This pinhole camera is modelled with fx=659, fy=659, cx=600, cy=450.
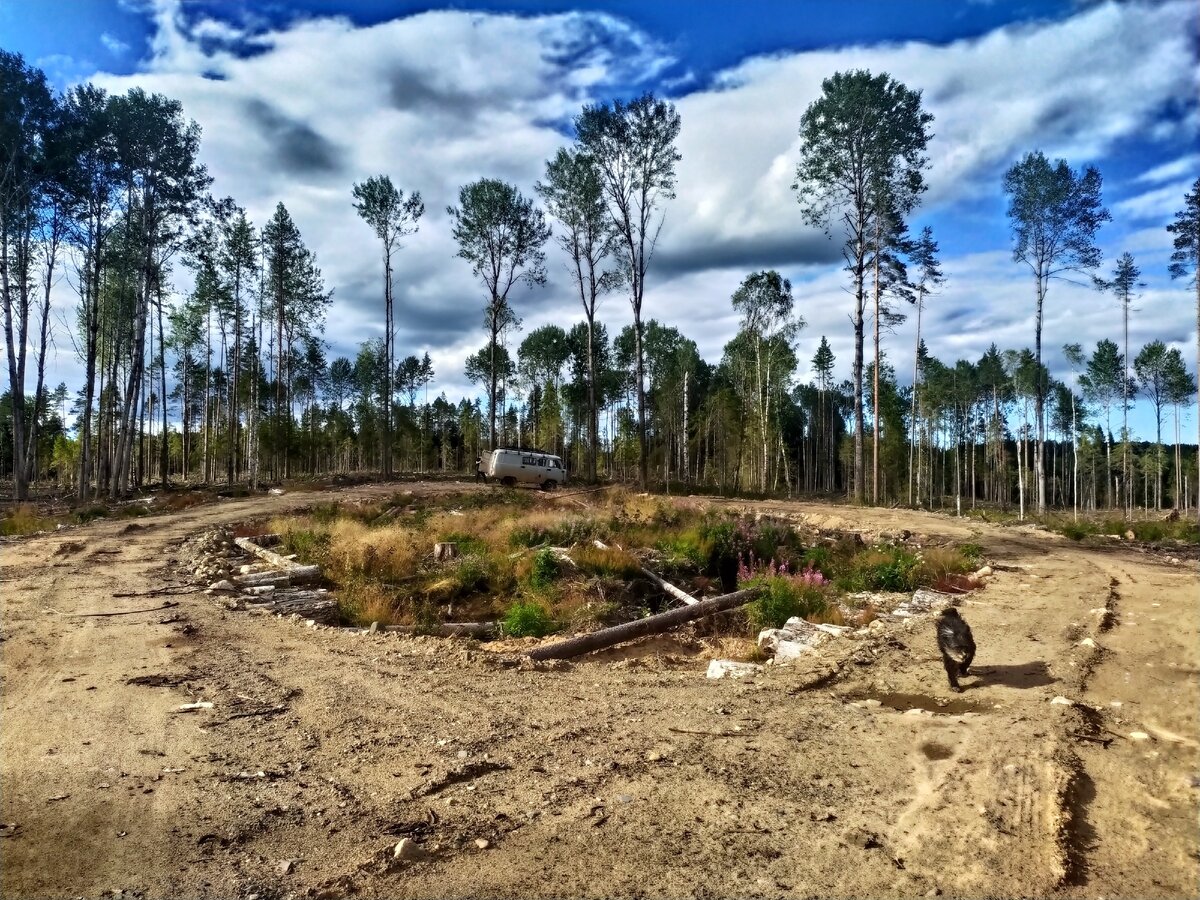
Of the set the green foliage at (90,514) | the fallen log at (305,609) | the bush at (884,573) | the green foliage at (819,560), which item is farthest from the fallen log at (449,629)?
the green foliage at (90,514)

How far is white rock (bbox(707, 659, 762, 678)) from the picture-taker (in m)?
6.72

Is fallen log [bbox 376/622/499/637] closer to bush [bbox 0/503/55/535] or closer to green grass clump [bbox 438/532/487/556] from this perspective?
green grass clump [bbox 438/532/487/556]

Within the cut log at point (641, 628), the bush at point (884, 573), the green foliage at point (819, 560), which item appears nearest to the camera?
the cut log at point (641, 628)

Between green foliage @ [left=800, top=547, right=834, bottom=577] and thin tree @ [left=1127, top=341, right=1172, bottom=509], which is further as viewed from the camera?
thin tree @ [left=1127, top=341, right=1172, bottom=509]

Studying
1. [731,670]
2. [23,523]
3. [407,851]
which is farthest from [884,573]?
[23,523]

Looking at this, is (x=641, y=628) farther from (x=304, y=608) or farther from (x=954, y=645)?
(x=304, y=608)

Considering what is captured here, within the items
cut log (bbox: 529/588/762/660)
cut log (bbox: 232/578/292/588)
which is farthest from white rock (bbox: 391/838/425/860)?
cut log (bbox: 232/578/292/588)

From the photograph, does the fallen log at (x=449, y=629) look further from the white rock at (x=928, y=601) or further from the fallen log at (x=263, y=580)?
the white rock at (x=928, y=601)

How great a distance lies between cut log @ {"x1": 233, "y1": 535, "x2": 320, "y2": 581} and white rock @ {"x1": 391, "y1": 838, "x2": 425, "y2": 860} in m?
9.56

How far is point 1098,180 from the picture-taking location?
1053 inches

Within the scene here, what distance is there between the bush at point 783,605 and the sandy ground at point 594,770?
1.90m

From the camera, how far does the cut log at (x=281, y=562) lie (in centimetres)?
1196

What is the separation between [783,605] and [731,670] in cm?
312

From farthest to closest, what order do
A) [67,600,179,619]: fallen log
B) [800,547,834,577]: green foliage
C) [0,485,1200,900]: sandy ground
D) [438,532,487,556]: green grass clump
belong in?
[438,532,487,556]: green grass clump → [800,547,834,577]: green foliage → [67,600,179,619]: fallen log → [0,485,1200,900]: sandy ground
